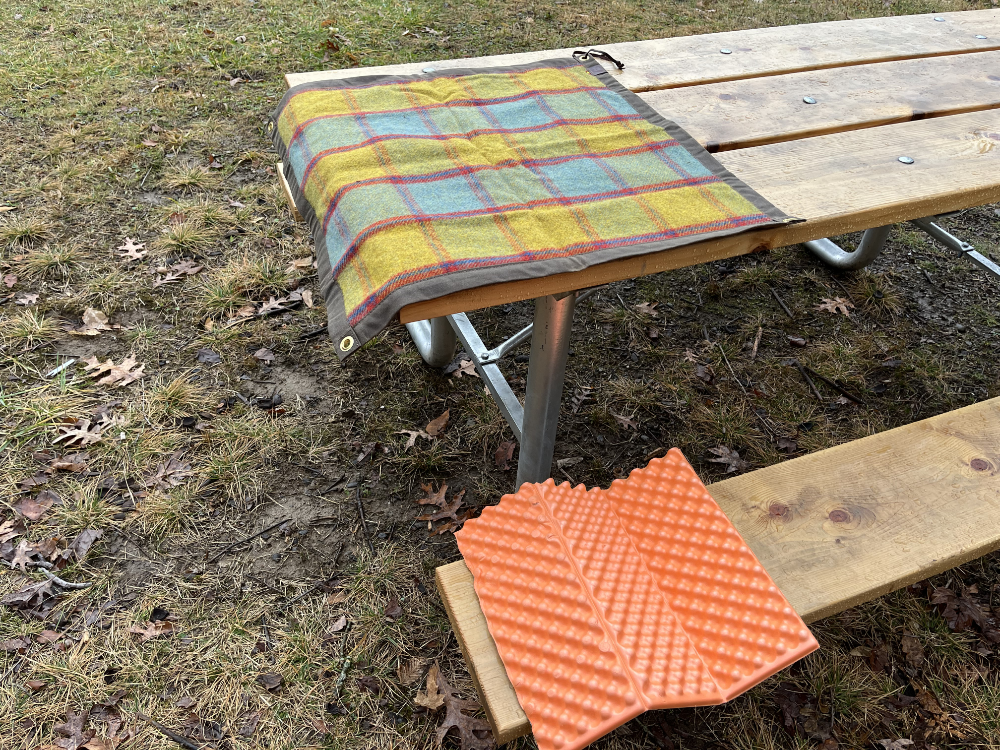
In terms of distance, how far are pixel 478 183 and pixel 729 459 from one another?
1.36m

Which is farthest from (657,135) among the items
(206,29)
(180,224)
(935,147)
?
(206,29)

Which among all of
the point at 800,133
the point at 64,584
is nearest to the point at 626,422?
the point at 800,133

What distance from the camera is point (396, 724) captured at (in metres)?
1.73

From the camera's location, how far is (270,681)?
5.88 feet

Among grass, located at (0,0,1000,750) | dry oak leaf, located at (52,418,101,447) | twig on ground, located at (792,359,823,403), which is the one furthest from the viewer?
twig on ground, located at (792,359,823,403)

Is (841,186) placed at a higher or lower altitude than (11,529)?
higher

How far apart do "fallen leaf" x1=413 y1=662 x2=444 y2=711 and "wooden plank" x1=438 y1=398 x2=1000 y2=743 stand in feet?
1.83

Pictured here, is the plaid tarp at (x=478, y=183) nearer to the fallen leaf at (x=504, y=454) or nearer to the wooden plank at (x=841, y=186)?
the wooden plank at (x=841, y=186)

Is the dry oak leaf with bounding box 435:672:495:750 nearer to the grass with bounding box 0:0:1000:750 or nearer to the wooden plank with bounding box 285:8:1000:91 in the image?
the grass with bounding box 0:0:1000:750

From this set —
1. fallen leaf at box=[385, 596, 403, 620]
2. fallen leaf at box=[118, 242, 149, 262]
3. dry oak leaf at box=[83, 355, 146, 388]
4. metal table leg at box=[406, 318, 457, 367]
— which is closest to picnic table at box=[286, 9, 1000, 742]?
metal table leg at box=[406, 318, 457, 367]

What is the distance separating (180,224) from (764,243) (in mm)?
2607

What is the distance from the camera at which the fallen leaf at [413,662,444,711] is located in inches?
69.3

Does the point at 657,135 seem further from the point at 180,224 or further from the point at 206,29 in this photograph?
the point at 206,29

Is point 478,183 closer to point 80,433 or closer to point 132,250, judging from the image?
point 80,433
